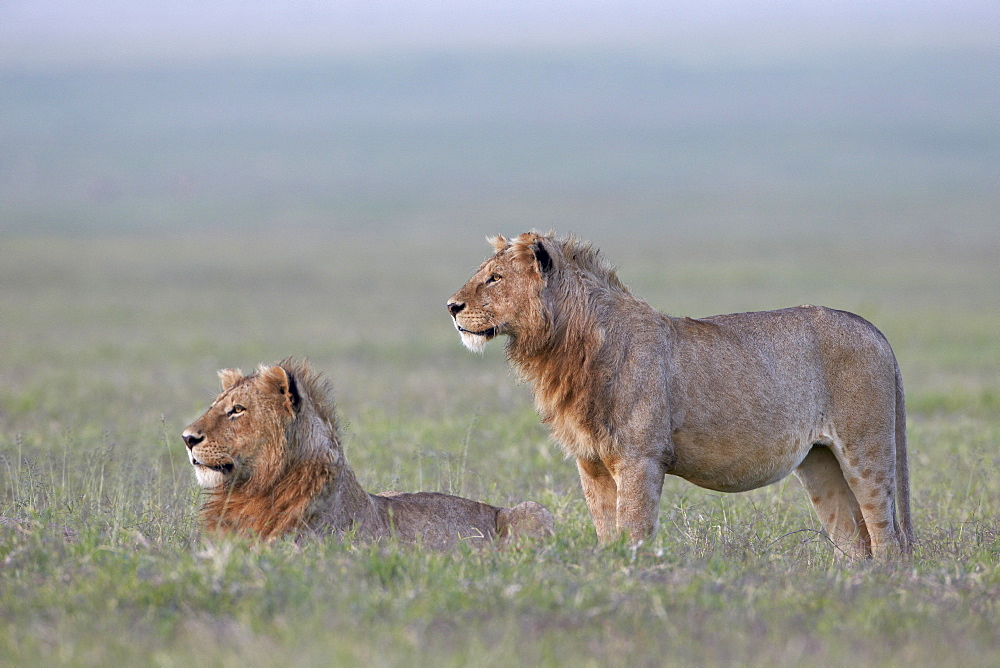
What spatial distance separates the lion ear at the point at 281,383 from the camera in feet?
24.2

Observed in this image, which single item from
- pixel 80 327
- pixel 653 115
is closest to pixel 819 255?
pixel 80 327

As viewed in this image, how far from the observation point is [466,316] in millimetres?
7707

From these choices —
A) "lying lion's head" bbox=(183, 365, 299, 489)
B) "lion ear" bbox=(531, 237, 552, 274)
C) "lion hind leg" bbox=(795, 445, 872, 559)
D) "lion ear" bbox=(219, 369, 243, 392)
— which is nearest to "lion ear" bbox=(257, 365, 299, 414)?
"lying lion's head" bbox=(183, 365, 299, 489)

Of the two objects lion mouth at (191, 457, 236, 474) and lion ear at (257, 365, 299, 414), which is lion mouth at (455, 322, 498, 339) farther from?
lion mouth at (191, 457, 236, 474)

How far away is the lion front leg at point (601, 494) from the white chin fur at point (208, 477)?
2157 millimetres

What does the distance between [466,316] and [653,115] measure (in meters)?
126

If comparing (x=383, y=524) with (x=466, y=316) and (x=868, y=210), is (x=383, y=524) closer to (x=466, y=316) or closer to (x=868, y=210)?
(x=466, y=316)

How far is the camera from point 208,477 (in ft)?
24.2

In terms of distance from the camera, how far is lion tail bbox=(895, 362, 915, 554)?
8227 millimetres

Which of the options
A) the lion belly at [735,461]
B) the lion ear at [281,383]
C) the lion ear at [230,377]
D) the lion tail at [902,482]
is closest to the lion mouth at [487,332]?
the lion ear at [281,383]

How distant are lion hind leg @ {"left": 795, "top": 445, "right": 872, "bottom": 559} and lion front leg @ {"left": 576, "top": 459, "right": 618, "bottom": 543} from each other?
152cm

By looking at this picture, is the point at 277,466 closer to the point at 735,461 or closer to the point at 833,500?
the point at 735,461

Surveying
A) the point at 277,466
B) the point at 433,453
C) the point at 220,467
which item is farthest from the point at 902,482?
the point at 220,467

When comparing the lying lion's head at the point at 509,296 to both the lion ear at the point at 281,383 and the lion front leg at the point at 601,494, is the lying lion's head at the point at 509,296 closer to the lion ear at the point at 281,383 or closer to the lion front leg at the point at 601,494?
the lion front leg at the point at 601,494
